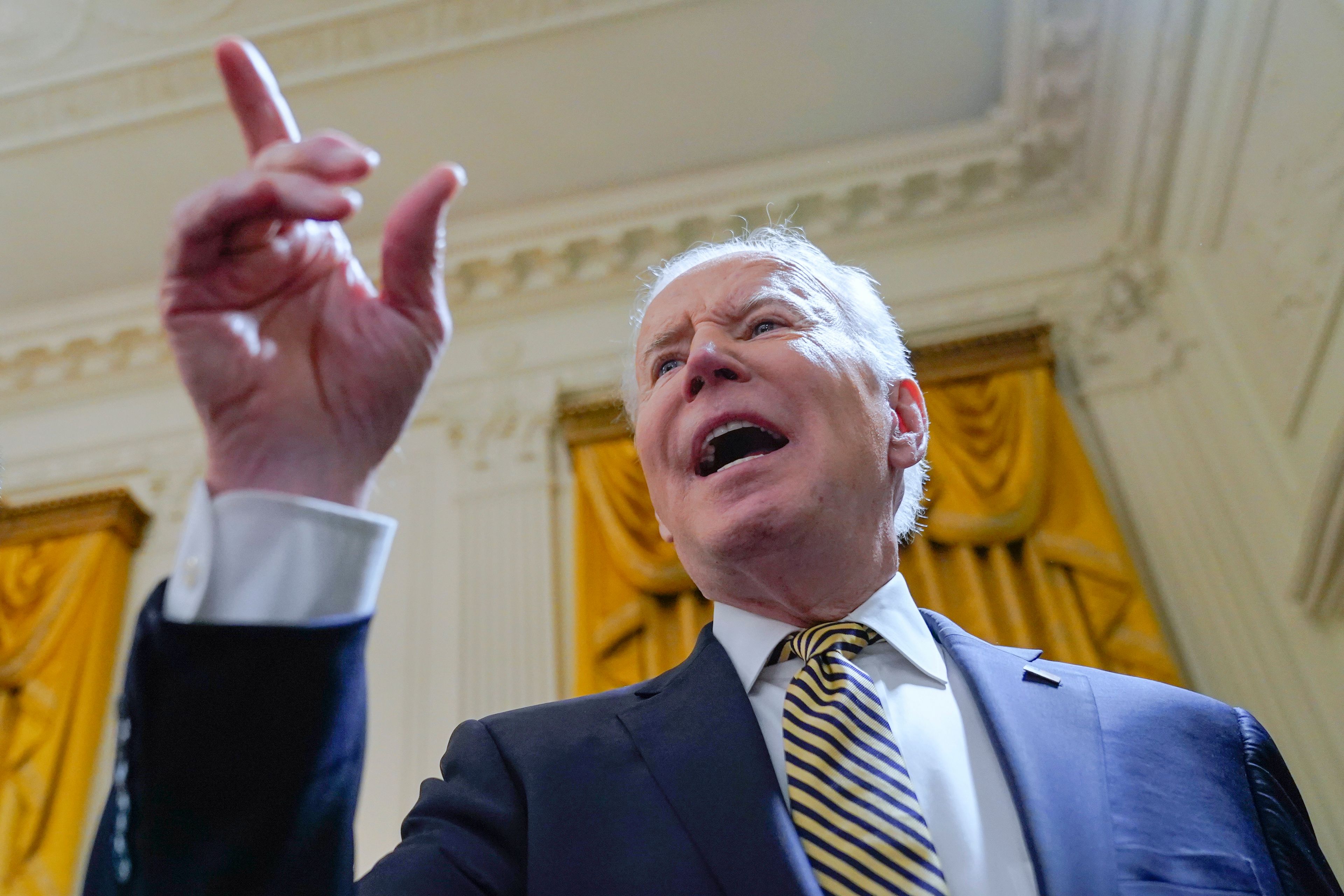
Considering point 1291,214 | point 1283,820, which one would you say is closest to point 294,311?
point 1283,820

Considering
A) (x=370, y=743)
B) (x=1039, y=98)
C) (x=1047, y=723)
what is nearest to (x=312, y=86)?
(x=370, y=743)

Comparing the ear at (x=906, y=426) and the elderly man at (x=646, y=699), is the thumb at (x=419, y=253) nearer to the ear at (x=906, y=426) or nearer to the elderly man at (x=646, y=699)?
the elderly man at (x=646, y=699)

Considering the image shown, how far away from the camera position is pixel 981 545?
4.05 m

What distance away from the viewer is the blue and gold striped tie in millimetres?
970

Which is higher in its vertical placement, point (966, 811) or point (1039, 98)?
point (1039, 98)

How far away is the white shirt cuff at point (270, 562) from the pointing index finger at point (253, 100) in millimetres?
349

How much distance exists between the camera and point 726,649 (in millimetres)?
1317

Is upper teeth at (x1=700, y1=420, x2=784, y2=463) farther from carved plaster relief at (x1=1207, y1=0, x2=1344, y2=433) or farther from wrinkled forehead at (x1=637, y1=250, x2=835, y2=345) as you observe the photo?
carved plaster relief at (x1=1207, y1=0, x2=1344, y2=433)

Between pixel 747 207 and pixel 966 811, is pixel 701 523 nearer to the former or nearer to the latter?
pixel 966 811

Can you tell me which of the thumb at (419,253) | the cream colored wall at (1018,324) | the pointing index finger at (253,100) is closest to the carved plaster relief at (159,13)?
the cream colored wall at (1018,324)

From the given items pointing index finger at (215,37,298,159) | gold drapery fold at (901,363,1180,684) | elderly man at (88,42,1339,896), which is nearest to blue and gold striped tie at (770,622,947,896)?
elderly man at (88,42,1339,896)

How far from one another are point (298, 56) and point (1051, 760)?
4.78 metres

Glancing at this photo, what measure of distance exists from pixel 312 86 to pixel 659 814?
4.62 meters

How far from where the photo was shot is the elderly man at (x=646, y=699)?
73 cm
